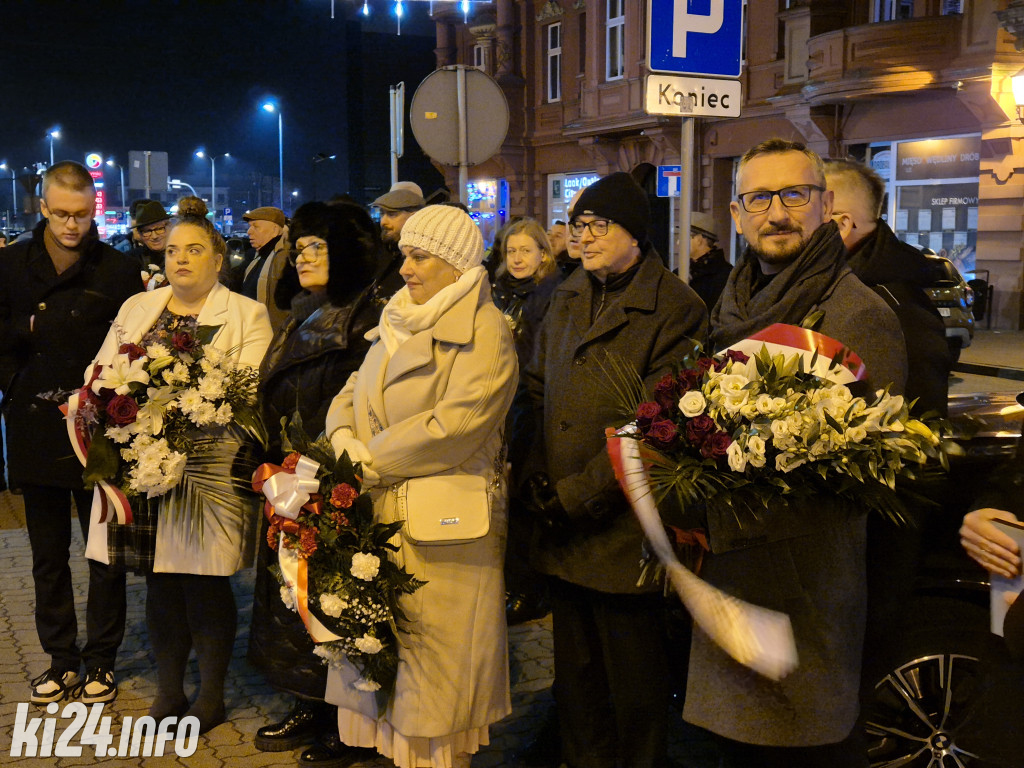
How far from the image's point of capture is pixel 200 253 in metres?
4.74

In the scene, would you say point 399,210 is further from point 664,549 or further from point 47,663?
point 664,549

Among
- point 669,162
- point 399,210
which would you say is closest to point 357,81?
point 669,162

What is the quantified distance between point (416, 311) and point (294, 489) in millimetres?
708

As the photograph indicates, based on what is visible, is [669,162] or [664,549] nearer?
[664,549]

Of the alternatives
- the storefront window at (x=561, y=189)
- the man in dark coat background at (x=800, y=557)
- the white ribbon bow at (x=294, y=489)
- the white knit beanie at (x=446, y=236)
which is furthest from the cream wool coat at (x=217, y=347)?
the storefront window at (x=561, y=189)

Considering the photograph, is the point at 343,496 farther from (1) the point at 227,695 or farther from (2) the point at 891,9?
(2) the point at 891,9

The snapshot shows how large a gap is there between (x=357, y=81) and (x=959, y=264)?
29.9m

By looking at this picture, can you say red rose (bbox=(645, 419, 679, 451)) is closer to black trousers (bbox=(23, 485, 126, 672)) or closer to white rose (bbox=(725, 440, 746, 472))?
white rose (bbox=(725, 440, 746, 472))

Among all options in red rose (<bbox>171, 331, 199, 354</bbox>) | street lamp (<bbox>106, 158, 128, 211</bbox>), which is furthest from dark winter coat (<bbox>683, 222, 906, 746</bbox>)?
street lamp (<bbox>106, 158, 128, 211</bbox>)

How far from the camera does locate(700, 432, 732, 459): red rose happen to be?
9.00 feet

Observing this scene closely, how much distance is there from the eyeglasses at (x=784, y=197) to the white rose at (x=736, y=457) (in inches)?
30.4

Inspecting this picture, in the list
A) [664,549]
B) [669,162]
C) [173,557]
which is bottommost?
[173,557]

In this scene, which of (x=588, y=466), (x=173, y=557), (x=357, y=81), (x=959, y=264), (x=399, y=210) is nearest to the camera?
(x=588, y=466)

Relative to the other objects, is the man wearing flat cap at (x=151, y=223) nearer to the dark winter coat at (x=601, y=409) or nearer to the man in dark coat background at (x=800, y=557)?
the dark winter coat at (x=601, y=409)
